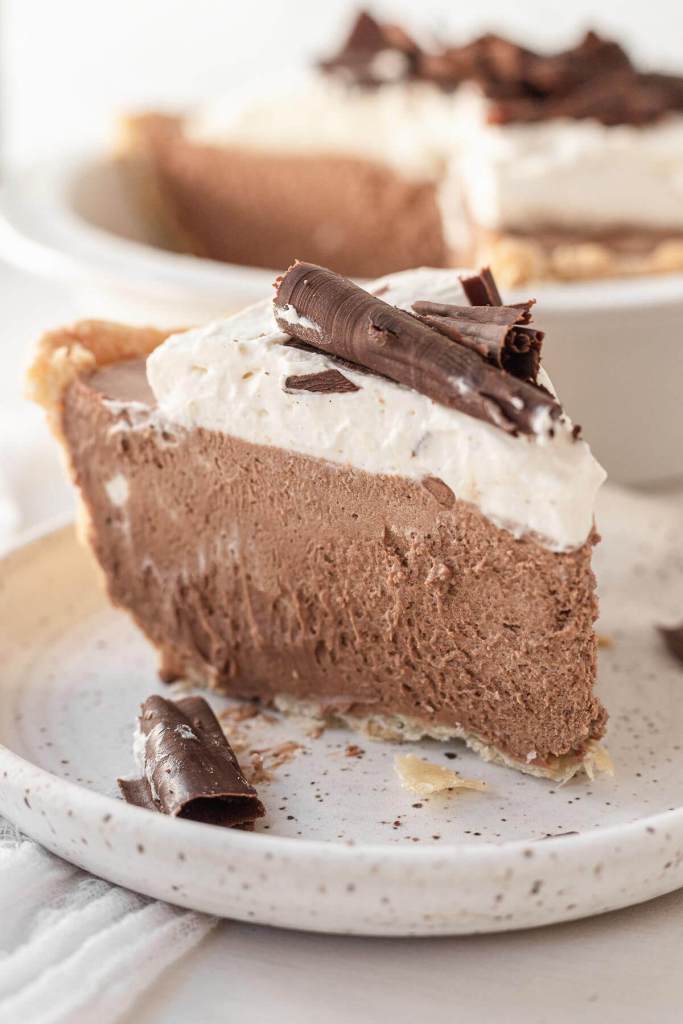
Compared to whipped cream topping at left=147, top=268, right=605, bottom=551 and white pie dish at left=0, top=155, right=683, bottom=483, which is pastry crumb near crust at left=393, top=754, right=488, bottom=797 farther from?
white pie dish at left=0, top=155, right=683, bottom=483

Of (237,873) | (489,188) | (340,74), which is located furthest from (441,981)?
(340,74)

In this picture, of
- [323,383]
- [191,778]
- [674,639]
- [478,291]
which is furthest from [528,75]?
[191,778]

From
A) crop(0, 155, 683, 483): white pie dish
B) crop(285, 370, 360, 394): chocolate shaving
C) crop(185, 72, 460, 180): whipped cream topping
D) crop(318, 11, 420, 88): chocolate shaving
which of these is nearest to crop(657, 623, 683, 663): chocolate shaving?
crop(285, 370, 360, 394): chocolate shaving

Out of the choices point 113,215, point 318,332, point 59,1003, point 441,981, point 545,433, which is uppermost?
point 113,215

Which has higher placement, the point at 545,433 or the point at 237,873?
the point at 545,433

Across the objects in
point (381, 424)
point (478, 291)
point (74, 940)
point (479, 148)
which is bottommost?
point (74, 940)

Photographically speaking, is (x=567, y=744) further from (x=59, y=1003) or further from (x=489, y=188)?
(x=489, y=188)

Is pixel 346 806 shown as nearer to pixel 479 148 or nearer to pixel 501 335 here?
pixel 501 335
